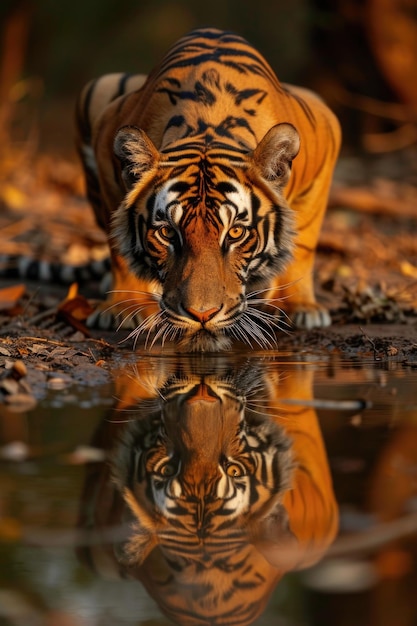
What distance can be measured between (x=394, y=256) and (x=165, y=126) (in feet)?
7.74

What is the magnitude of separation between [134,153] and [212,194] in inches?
13.1

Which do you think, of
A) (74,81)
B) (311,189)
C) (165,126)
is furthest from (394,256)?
(74,81)

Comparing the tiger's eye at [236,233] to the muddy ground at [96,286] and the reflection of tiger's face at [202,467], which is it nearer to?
the muddy ground at [96,286]

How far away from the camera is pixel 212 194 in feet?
11.8

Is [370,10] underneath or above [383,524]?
above

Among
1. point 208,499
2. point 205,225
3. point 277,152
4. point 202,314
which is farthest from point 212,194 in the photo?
point 208,499

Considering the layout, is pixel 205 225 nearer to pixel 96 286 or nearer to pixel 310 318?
pixel 310 318

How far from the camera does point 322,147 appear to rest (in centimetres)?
459

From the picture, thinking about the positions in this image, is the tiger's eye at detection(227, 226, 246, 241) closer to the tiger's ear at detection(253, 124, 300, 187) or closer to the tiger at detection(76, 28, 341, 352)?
the tiger at detection(76, 28, 341, 352)

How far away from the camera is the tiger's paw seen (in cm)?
432

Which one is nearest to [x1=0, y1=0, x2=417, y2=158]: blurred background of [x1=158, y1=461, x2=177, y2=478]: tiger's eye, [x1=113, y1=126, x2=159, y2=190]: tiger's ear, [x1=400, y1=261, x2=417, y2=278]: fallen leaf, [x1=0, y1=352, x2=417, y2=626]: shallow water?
[x1=400, y1=261, x2=417, y2=278]: fallen leaf

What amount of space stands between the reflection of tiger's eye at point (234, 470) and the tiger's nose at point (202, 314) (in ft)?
3.97

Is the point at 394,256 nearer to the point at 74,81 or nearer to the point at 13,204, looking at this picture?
the point at 13,204

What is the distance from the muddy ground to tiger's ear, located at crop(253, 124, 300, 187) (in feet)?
1.97
